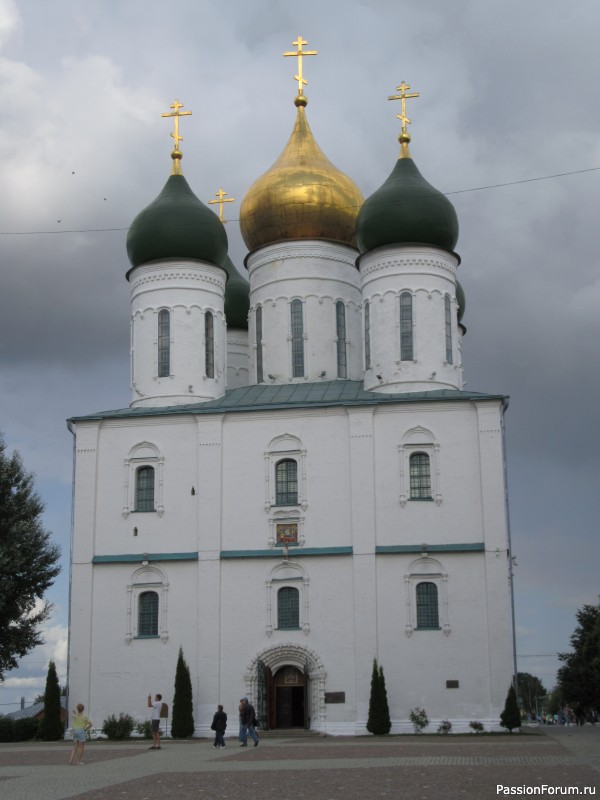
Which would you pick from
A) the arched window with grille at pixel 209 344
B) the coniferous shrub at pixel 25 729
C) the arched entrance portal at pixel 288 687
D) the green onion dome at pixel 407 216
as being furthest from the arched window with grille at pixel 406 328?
the coniferous shrub at pixel 25 729

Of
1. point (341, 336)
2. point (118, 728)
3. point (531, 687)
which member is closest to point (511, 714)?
point (118, 728)

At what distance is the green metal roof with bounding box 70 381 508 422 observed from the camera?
93.5ft

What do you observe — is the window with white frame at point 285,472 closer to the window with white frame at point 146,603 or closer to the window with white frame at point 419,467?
the window with white frame at point 419,467

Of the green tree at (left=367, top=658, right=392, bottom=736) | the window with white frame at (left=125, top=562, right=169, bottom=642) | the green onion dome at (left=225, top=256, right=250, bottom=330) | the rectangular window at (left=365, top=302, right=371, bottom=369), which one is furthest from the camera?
the green onion dome at (left=225, top=256, right=250, bottom=330)

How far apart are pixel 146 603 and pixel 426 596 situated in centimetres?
699

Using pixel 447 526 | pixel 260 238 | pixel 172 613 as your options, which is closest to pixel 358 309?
pixel 260 238

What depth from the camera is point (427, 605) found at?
2744 centimetres

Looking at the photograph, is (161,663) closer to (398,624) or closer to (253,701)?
(253,701)

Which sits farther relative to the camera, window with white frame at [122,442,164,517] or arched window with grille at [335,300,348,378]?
arched window with grille at [335,300,348,378]

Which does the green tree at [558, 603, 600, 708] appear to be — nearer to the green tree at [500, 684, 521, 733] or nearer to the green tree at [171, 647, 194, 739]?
the green tree at [500, 684, 521, 733]

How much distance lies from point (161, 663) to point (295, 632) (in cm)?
338

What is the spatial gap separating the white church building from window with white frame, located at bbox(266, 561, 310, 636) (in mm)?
36

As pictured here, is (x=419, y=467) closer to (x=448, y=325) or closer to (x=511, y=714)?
(x=448, y=325)

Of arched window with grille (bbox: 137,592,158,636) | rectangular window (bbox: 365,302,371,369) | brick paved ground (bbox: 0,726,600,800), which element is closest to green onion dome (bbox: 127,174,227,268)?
rectangular window (bbox: 365,302,371,369)
